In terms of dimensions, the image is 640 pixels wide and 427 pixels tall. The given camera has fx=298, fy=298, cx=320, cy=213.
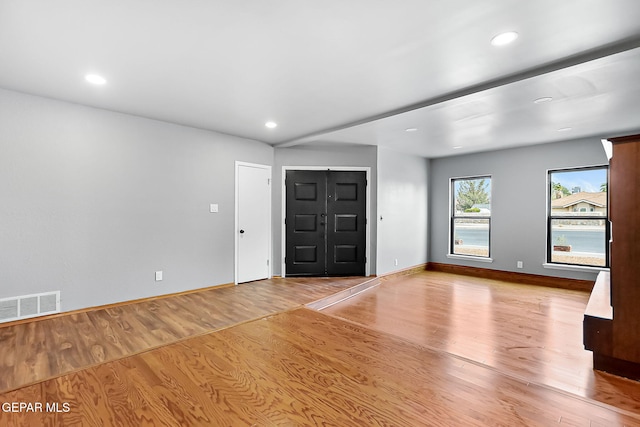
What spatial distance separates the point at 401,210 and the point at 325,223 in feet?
5.52

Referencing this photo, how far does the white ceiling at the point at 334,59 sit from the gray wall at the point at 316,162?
4.65ft

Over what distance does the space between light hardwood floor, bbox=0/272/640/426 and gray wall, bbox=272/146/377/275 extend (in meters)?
2.43

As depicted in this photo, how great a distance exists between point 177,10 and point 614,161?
11.2ft

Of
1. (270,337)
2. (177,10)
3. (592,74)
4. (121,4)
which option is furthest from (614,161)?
Result: (121,4)

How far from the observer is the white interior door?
196 inches

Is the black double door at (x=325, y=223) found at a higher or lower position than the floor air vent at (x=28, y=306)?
higher

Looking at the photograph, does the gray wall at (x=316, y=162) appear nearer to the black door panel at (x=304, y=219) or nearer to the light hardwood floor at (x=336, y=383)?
the black door panel at (x=304, y=219)

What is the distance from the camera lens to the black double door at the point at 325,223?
216 inches

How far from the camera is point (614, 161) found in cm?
239

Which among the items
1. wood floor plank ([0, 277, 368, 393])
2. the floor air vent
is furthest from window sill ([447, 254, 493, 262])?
the floor air vent

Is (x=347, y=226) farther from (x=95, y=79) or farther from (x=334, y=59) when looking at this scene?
(x=95, y=79)

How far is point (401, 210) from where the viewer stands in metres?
6.10

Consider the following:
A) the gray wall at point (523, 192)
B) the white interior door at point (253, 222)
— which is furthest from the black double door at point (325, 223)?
the gray wall at point (523, 192)

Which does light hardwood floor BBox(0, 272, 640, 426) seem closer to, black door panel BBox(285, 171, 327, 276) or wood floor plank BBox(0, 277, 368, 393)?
wood floor plank BBox(0, 277, 368, 393)
